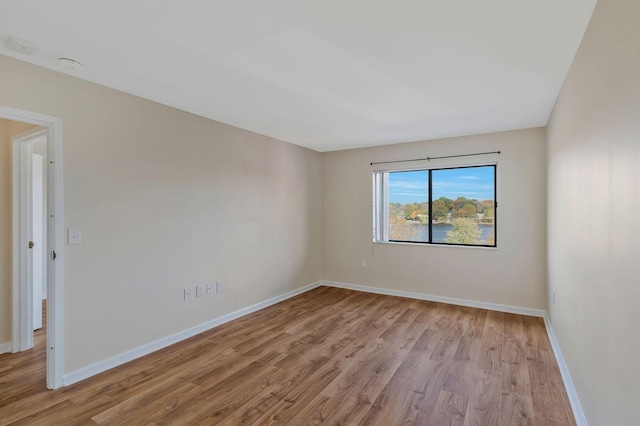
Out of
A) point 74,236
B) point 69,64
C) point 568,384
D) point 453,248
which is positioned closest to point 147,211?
point 74,236

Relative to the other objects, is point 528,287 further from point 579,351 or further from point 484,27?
point 484,27

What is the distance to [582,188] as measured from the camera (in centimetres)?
193

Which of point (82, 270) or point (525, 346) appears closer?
point (82, 270)

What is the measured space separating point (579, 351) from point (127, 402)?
10.1 feet

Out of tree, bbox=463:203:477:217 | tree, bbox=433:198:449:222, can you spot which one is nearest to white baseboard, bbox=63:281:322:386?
tree, bbox=433:198:449:222

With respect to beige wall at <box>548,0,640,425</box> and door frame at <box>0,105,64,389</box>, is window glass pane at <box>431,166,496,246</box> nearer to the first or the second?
beige wall at <box>548,0,640,425</box>

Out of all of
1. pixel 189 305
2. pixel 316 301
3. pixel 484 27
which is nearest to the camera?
pixel 484 27

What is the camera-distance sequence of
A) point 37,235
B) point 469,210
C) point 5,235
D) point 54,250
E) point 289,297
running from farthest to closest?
point 289,297, point 469,210, point 37,235, point 5,235, point 54,250

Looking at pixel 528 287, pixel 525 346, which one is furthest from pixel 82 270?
pixel 528 287

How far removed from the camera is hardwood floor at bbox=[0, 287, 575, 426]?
204 cm

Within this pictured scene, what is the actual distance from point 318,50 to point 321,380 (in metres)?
2.45

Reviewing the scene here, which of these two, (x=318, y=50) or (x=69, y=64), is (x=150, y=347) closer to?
(x=69, y=64)

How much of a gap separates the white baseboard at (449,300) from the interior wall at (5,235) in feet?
13.2

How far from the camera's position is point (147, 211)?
9.64 ft
